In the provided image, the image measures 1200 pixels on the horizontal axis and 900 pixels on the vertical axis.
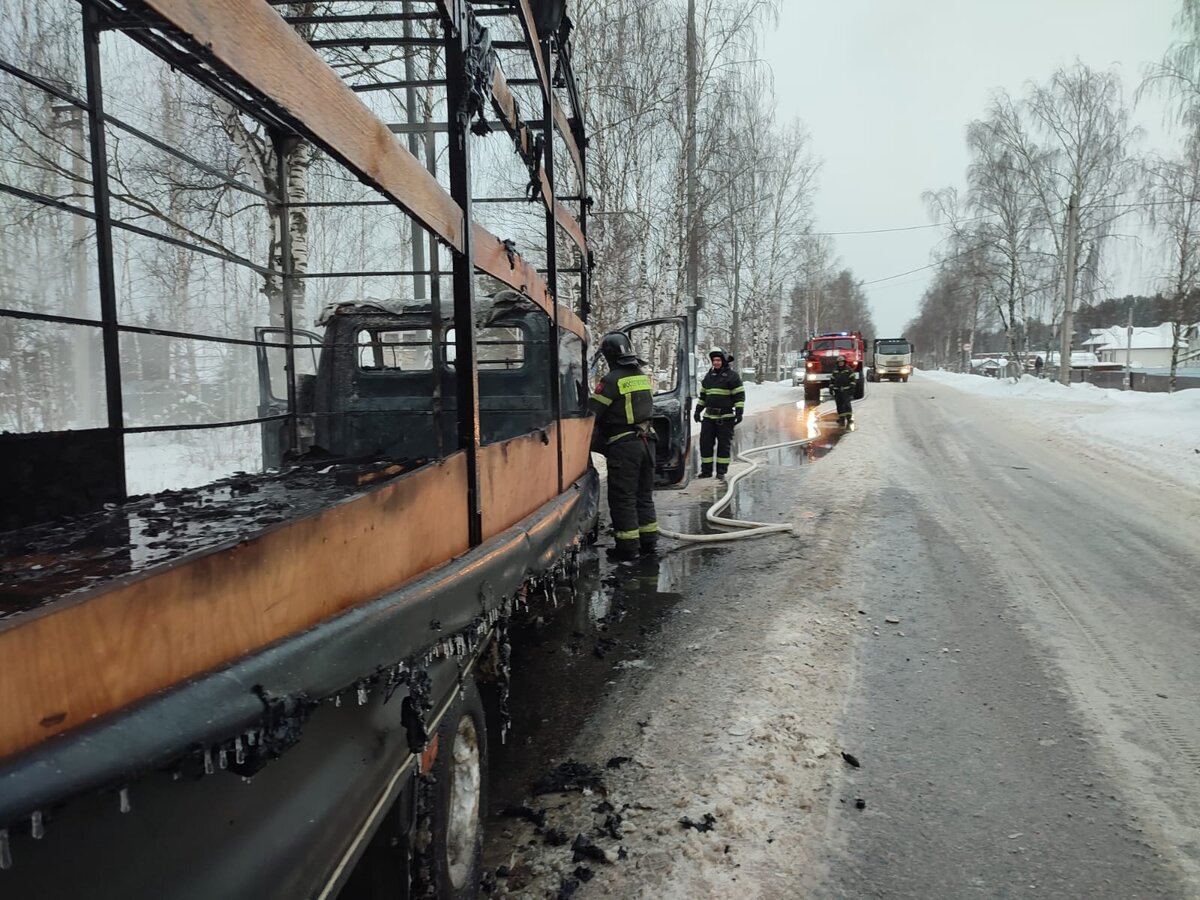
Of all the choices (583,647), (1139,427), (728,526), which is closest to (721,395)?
(728,526)

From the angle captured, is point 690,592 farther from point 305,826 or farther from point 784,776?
point 305,826

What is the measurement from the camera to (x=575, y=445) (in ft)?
14.4

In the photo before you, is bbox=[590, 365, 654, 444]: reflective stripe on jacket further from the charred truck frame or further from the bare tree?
the bare tree

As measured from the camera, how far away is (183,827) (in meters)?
0.99

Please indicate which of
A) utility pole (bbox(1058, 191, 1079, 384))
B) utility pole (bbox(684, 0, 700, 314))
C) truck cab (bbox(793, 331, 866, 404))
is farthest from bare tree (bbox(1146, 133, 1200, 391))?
utility pole (bbox(684, 0, 700, 314))

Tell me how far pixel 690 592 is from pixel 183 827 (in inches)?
163

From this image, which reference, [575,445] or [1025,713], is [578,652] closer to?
[575,445]

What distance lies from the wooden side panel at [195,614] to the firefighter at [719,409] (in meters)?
7.69

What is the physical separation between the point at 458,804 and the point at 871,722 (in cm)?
189

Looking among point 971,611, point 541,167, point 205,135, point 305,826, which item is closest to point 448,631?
point 305,826

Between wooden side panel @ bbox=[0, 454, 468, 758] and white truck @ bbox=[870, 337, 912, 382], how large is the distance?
42.0m

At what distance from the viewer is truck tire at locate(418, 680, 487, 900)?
1.78 meters

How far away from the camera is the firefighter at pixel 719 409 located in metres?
9.13

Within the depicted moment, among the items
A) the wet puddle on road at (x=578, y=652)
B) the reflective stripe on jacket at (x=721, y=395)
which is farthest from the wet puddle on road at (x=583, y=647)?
the reflective stripe on jacket at (x=721, y=395)
